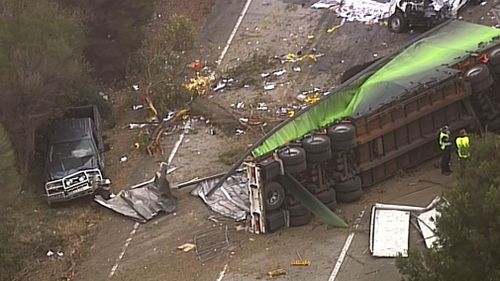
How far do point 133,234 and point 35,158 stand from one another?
4660 mm

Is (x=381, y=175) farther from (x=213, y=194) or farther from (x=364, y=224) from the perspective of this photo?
(x=213, y=194)

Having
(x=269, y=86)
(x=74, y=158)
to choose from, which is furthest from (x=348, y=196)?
(x=269, y=86)

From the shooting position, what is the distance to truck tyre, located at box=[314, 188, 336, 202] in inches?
743

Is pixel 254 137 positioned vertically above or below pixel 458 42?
below

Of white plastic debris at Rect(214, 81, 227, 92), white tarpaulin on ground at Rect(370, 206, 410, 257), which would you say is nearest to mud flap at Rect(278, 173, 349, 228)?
white tarpaulin on ground at Rect(370, 206, 410, 257)

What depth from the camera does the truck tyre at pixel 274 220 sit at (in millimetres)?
18562

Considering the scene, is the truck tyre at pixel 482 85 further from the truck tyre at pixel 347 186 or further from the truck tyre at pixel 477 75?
the truck tyre at pixel 347 186

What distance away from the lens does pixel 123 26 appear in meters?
27.8

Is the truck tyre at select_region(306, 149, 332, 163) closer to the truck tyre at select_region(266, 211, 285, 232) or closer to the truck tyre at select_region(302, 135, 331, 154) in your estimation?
the truck tyre at select_region(302, 135, 331, 154)

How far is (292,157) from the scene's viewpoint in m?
18.3

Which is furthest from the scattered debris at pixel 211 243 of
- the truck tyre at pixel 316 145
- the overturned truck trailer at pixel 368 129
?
the truck tyre at pixel 316 145

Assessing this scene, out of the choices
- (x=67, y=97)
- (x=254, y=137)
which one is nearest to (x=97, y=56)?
(x=67, y=97)

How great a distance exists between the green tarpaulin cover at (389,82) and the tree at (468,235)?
6.71 m

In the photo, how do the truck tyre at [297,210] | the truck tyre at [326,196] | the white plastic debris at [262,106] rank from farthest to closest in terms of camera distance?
the white plastic debris at [262,106]
the truck tyre at [326,196]
the truck tyre at [297,210]
